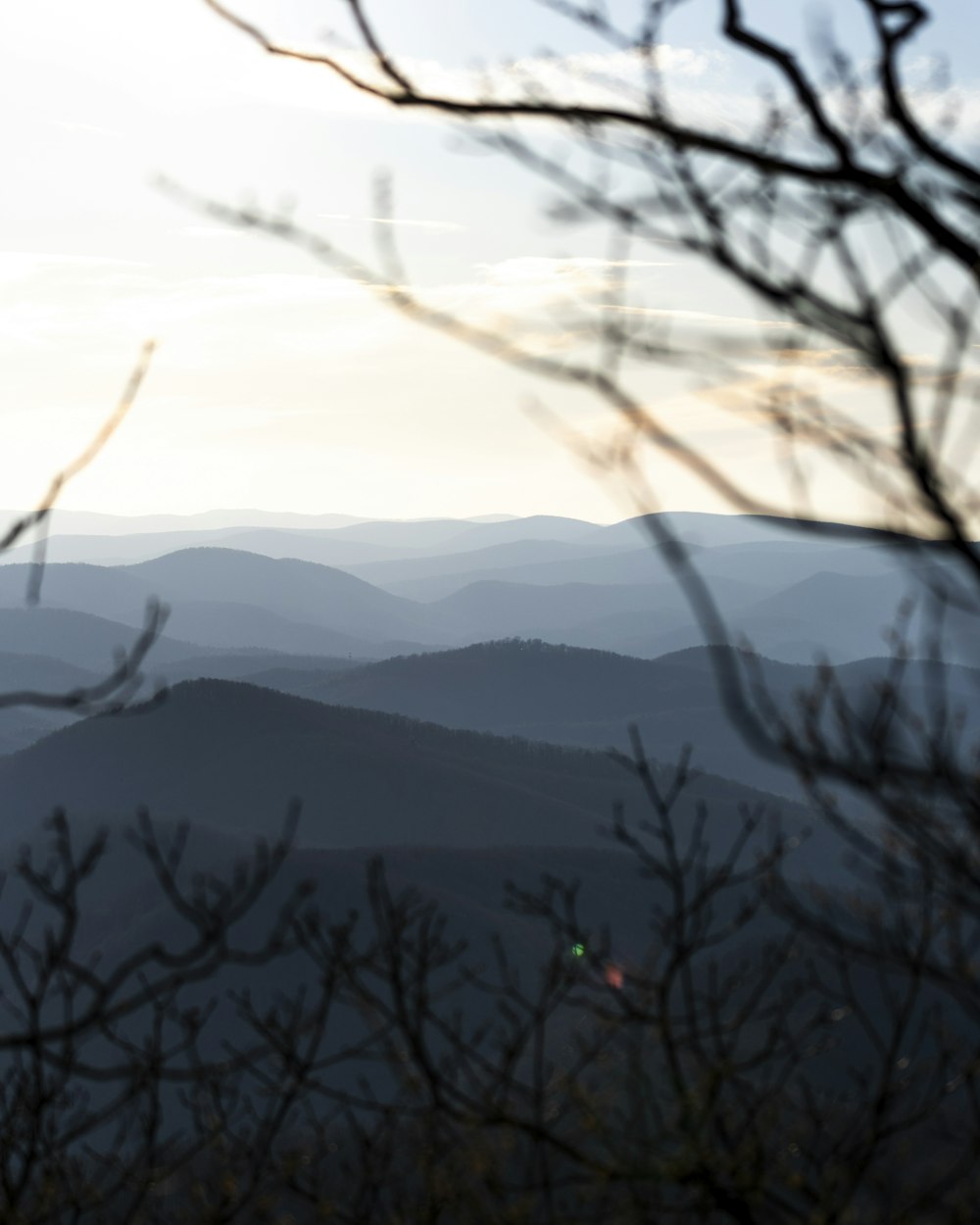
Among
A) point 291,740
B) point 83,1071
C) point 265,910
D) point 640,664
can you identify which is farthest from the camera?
point 640,664

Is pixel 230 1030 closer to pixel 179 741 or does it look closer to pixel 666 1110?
pixel 666 1110

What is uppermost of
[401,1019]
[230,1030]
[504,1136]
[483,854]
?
[401,1019]

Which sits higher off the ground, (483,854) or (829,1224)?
(829,1224)

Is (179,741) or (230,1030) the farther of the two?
(179,741)

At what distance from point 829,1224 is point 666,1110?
97.0ft

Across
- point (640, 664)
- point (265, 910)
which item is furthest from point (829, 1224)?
point (640, 664)

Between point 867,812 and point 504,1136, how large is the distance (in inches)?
5448

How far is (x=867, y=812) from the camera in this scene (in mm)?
139625

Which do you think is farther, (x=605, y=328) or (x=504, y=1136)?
(x=504, y=1136)

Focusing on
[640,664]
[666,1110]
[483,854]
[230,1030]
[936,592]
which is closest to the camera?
[936,592]

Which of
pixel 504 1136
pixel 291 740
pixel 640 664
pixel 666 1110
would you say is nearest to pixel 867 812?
pixel 640 664

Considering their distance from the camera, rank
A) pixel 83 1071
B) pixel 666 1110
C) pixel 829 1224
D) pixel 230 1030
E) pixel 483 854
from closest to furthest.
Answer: pixel 83 1071, pixel 829 1224, pixel 666 1110, pixel 230 1030, pixel 483 854

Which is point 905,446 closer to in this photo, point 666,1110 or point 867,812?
point 666,1110

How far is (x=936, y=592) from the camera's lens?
11.5 feet
